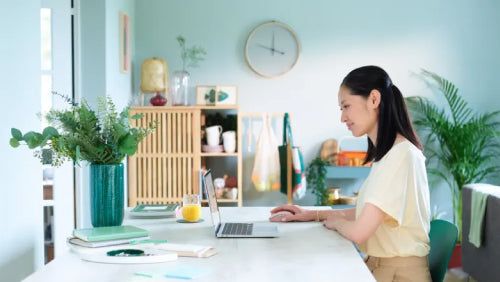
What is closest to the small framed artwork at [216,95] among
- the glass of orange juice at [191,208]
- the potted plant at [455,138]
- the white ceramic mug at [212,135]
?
the white ceramic mug at [212,135]

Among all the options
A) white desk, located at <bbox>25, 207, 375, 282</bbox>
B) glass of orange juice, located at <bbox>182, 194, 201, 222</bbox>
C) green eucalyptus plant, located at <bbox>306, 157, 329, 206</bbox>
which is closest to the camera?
white desk, located at <bbox>25, 207, 375, 282</bbox>

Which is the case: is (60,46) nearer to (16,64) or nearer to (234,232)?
(16,64)

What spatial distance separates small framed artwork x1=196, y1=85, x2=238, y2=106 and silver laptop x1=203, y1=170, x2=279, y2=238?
7.93ft

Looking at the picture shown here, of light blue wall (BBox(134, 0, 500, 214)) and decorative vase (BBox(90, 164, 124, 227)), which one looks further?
light blue wall (BBox(134, 0, 500, 214))

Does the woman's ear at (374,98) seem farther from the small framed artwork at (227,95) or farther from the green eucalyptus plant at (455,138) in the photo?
the green eucalyptus plant at (455,138)

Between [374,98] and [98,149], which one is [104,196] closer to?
[98,149]

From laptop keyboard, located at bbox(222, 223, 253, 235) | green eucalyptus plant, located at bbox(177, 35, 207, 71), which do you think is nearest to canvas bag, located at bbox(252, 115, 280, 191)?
green eucalyptus plant, located at bbox(177, 35, 207, 71)

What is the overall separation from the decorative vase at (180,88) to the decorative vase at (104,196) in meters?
2.58

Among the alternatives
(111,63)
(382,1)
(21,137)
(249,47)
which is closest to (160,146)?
(111,63)

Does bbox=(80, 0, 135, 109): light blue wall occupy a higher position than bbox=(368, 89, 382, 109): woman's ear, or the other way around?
bbox=(80, 0, 135, 109): light blue wall

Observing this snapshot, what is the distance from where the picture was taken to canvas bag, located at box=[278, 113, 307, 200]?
4699 mm

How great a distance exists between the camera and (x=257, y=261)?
1.79m

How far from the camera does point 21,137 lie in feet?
6.81

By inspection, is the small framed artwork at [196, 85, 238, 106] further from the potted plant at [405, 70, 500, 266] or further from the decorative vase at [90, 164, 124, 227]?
the decorative vase at [90, 164, 124, 227]
